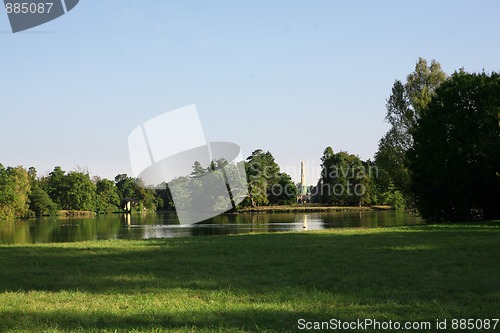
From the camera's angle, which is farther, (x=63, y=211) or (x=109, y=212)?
(x=109, y=212)

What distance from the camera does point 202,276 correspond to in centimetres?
1138

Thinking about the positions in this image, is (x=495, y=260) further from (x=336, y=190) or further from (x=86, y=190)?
(x=86, y=190)

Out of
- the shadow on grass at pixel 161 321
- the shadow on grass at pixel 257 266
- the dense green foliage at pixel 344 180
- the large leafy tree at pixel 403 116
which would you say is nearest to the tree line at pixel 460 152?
the large leafy tree at pixel 403 116

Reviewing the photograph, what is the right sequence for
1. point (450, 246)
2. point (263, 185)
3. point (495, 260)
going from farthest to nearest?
point (263, 185) < point (450, 246) < point (495, 260)

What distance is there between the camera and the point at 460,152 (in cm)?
3653

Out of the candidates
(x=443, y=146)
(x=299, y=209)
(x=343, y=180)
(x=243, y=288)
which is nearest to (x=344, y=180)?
(x=343, y=180)

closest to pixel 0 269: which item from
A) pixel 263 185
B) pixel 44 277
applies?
pixel 44 277

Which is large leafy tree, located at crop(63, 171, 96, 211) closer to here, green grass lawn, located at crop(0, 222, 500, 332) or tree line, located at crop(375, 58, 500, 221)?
tree line, located at crop(375, 58, 500, 221)

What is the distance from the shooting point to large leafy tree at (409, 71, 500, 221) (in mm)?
35656

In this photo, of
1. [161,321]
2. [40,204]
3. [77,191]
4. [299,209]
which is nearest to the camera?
[161,321]

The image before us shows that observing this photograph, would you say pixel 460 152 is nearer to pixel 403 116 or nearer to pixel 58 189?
pixel 403 116

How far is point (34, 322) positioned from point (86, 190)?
4647 inches

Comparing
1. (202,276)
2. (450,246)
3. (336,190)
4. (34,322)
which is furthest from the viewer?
(336,190)

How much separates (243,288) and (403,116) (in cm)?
4098
